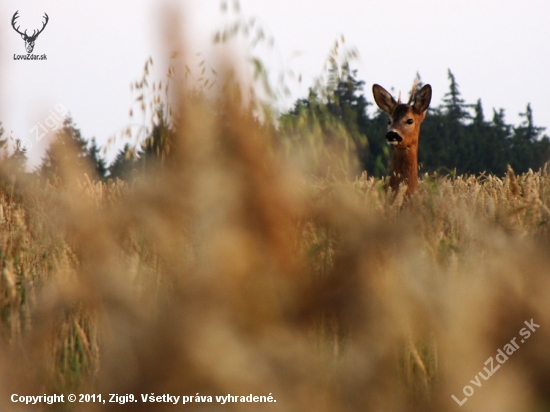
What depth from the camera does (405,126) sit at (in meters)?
7.27

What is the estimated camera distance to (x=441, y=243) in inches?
81.8

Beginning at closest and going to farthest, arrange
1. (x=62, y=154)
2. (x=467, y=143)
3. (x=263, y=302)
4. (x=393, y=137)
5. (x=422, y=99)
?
(x=263, y=302) → (x=62, y=154) → (x=393, y=137) → (x=422, y=99) → (x=467, y=143)

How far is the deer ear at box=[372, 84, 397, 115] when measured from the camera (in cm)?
734

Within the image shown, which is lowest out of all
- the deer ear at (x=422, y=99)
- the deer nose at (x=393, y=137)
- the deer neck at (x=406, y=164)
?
the deer neck at (x=406, y=164)

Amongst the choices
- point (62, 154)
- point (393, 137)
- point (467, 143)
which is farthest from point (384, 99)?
point (467, 143)

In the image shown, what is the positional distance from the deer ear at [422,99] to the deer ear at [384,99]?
245 millimetres

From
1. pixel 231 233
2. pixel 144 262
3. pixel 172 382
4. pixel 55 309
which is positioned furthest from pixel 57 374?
pixel 231 233

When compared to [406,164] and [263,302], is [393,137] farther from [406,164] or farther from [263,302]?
[263,302]

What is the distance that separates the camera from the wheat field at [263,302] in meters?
1.37

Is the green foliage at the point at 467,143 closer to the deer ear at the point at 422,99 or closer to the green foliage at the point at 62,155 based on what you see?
the deer ear at the point at 422,99

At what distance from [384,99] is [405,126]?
1.43 ft

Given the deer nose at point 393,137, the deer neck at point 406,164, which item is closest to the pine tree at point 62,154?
the deer neck at point 406,164

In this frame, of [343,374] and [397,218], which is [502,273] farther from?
[343,374]

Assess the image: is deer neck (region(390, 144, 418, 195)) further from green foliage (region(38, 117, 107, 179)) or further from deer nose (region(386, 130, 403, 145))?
green foliage (region(38, 117, 107, 179))
